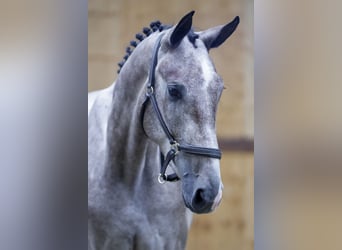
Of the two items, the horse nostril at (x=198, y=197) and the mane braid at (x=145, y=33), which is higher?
the mane braid at (x=145, y=33)

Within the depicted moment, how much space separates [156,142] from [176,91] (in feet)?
0.36

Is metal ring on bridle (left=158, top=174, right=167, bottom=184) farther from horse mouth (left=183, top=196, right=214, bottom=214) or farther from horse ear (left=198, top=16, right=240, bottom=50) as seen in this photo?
horse ear (left=198, top=16, right=240, bottom=50)

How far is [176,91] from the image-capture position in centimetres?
96

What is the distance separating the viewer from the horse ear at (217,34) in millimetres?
1012

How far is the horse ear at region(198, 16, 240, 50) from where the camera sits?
3.32 ft

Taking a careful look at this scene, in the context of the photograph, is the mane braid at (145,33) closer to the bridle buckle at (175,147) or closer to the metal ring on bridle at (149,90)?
the metal ring on bridle at (149,90)

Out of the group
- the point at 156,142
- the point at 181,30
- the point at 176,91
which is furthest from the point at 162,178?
the point at 181,30

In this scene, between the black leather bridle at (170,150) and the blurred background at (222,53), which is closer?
the black leather bridle at (170,150)

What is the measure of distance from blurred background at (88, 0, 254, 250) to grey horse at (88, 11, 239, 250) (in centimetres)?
2

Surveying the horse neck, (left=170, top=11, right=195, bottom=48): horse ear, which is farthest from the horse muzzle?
(left=170, top=11, right=195, bottom=48): horse ear

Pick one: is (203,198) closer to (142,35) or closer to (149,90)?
(149,90)

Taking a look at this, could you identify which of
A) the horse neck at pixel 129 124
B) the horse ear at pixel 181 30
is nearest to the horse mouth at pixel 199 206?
the horse neck at pixel 129 124
